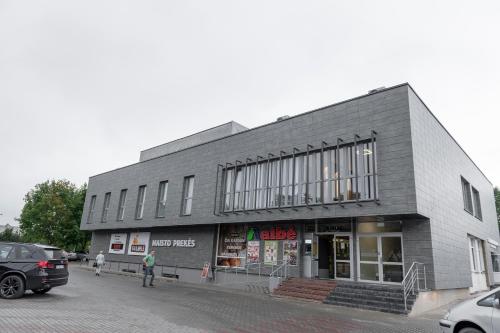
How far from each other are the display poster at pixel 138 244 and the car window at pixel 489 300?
22.3 m

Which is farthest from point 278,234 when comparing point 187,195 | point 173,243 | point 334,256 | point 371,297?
point 173,243

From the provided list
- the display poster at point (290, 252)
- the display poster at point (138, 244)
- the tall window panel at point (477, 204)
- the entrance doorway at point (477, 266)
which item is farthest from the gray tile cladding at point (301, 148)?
the tall window panel at point (477, 204)

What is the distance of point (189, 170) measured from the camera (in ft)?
74.1

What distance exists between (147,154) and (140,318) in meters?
25.7

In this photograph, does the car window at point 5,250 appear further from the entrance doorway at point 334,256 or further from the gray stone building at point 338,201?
the entrance doorway at point 334,256

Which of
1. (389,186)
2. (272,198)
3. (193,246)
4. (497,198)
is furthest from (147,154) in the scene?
(497,198)

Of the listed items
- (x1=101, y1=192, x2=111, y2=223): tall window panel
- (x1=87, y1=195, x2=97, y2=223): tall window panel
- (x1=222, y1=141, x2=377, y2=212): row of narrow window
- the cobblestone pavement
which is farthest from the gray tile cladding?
(x1=87, y1=195, x2=97, y2=223): tall window panel

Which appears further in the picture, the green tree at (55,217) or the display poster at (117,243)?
the green tree at (55,217)

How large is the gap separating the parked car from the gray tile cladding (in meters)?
6.46

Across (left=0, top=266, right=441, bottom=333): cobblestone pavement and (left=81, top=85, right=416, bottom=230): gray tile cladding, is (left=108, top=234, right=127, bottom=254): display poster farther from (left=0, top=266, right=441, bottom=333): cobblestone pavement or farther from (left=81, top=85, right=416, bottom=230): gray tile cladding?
(left=0, top=266, right=441, bottom=333): cobblestone pavement

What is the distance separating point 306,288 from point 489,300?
8991 mm

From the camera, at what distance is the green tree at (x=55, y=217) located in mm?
46219

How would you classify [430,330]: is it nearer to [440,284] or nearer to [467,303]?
[467,303]

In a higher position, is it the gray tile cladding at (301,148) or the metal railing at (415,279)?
the gray tile cladding at (301,148)
